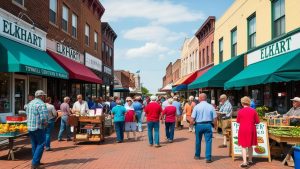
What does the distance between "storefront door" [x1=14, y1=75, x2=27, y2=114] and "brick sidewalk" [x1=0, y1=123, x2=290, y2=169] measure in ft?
6.14

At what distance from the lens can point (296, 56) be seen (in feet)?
40.2

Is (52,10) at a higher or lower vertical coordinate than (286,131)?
higher

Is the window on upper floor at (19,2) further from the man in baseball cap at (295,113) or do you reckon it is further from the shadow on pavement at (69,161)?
the man in baseball cap at (295,113)

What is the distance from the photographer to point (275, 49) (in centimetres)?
1531

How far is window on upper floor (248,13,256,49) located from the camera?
18962 millimetres

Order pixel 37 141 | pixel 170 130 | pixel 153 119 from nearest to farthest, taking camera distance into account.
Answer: pixel 37 141
pixel 153 119
pixel 170 130

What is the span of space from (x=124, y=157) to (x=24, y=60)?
16.5 ft

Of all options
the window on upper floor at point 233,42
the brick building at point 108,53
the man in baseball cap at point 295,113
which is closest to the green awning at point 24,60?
the man in baseball cap at point 295,113

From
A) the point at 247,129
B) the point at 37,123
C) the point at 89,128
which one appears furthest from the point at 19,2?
the point at 247,129

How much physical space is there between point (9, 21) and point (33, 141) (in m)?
5.97

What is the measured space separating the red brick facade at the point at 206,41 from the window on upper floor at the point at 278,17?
13.4 m

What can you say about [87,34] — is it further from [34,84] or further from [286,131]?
[286,131]

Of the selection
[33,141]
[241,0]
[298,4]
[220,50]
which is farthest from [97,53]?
[33,141]

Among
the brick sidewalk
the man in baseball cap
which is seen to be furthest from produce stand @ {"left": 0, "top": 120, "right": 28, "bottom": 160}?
the man in baseball cap
